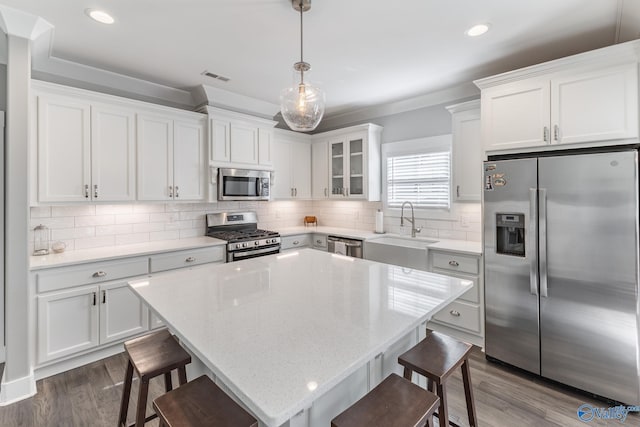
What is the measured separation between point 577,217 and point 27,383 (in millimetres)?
4137

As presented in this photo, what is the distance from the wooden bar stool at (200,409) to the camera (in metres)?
1.08

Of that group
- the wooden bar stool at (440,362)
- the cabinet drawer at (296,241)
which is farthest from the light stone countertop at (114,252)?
the wooden bar stool at (440,362)

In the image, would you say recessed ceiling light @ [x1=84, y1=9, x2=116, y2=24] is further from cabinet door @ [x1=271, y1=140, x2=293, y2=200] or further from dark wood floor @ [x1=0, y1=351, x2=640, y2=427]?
dark wood floor @ [x1=0, y1=351, x2=640, y2=427]

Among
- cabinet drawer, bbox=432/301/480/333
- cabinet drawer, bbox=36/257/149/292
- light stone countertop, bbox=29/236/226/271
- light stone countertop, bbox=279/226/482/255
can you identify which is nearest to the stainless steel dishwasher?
light stone countertop, bbox=279/226/482/255

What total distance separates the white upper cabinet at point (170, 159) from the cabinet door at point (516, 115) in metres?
2.94

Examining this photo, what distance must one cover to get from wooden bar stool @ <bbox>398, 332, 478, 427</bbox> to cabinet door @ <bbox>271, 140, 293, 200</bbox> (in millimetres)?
3067

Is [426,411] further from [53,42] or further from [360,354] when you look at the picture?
[53,42]

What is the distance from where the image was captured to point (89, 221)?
3066 millimetres

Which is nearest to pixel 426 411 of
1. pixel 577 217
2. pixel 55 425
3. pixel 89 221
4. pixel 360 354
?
pixel 360 354

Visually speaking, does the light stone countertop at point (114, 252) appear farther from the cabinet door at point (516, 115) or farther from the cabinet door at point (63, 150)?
the cabinet door at point (516, 115)

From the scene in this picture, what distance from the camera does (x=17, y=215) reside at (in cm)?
220

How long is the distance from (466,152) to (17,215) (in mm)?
3842

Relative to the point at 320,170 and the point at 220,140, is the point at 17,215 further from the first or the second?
the point at 320,170

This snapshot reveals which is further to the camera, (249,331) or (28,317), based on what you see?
(28,317)
